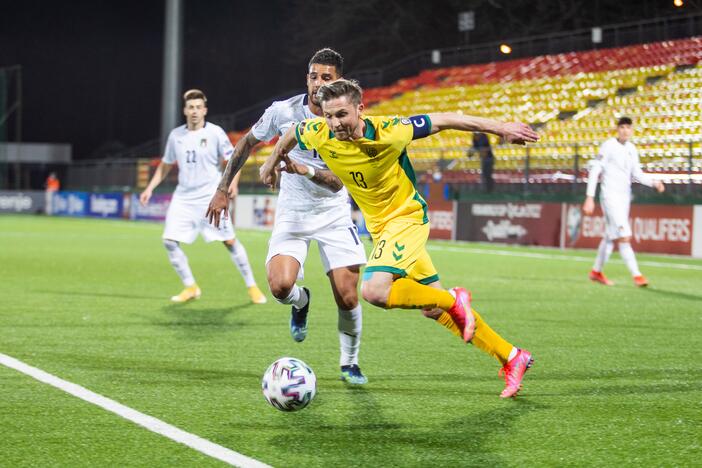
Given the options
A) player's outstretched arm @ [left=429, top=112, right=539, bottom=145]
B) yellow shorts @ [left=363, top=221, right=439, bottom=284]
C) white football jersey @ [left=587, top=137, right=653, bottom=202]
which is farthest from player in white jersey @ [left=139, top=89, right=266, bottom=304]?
player's outstretched arm @ [left=429, top=112, right=539, bottom=145]

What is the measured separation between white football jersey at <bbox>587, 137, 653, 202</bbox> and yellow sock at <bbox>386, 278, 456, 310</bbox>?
8457 millimetres

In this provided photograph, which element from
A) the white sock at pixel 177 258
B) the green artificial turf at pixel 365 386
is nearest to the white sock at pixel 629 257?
the green artificial turf at pixel 365 386

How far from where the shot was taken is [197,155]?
445 inches

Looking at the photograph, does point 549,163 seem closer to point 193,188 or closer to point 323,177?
point 193,188

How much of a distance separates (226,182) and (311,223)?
611mm

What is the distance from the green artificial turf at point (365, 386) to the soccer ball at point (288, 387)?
93 millimetres

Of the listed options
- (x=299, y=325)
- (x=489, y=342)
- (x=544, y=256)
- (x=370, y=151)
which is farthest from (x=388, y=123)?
(x=544, y=256)

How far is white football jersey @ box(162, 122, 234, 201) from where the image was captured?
11297mm

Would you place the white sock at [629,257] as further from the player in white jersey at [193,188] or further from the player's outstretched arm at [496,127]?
the player's outstretched arm at [496,127]

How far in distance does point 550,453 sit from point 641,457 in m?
0.38

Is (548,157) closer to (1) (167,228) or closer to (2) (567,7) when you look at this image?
(1) (167,228)

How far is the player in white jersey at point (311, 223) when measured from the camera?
656 cm

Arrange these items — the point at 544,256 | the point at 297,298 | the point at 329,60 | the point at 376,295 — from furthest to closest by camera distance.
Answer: the point at 544,256, the point at 297,298, the point at 329,60, the point at 376,295

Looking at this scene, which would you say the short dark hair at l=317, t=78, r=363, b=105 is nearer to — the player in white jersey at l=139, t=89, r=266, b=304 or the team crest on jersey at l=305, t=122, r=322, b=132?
the team crest on jersey at l=305, t=122, r=322, b=132
